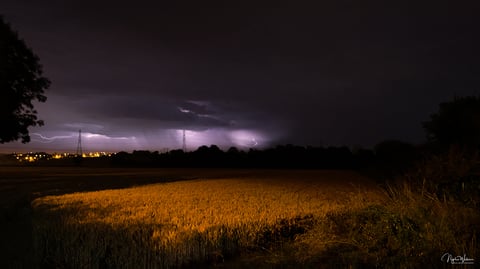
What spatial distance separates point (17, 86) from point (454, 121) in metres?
38.3

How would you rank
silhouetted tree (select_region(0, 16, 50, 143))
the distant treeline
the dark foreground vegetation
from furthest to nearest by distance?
1. the distant treeline
2. silhouetted tree (select_region(0, 16, 50, 143))
3. the dark foreground vegetation

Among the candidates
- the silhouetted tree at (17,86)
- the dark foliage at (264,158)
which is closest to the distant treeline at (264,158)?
the dark foliage at (264,158)

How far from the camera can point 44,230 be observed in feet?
37.0

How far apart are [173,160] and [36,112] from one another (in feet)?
210

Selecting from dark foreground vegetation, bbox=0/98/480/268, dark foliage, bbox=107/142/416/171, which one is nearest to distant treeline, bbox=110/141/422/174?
dark foliage, bbox=107/142/416/171

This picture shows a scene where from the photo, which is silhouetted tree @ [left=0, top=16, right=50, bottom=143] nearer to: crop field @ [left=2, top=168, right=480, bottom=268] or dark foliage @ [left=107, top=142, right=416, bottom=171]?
crop field @ [left=2, top=168, right=480, bottom=268]

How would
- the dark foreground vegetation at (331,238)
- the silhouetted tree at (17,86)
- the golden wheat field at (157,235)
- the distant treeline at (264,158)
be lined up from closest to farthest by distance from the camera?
the dark foreground vegetation at (331,238), the golden wheat field at (157,235), the silhouetted tree at (17,86), the distant treeline at (264,158)

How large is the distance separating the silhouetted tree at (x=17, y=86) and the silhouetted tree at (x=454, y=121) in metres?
34.2

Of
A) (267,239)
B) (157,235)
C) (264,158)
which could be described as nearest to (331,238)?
(267,239)

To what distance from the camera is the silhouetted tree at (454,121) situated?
29.9 m

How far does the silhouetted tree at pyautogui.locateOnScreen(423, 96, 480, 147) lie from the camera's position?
2994 centimetres

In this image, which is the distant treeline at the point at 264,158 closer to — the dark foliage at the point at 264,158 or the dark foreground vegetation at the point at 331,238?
the dark foliage at the point at 264,158

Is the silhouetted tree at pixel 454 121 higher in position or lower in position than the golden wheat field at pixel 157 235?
higher

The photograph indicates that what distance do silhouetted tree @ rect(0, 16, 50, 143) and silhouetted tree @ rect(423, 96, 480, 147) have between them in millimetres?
34150
